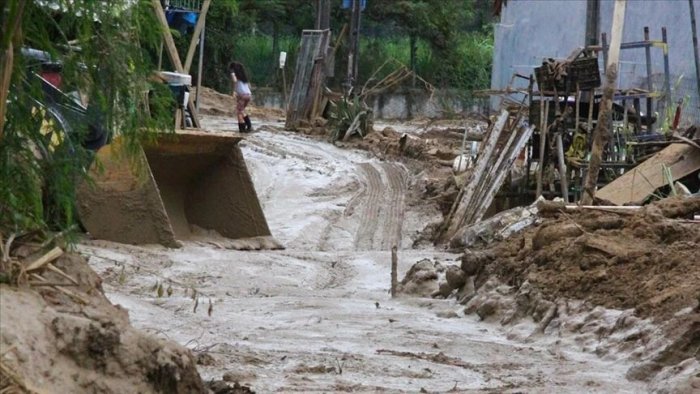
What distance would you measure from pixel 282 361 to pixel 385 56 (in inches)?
1452

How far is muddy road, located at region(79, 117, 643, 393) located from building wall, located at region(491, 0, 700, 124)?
38.0 feet

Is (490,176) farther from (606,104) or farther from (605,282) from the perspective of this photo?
(605,282)

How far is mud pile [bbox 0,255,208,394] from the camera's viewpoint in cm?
503

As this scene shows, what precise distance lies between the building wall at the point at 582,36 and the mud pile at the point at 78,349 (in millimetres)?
18317

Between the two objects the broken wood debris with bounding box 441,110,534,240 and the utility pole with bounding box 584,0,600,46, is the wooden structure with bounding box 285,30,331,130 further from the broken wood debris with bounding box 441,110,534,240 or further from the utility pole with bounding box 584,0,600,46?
the broken wood debris with bounding box 441,110,534,240

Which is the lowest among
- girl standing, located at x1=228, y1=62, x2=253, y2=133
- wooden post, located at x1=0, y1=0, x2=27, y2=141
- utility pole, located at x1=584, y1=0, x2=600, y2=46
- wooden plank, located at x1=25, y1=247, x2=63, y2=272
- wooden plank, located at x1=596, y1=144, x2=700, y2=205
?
girl standing, located at x1=228, y1=62, x2=253, y2=133

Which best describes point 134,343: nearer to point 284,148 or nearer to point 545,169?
point 545,169

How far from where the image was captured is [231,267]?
12086mm

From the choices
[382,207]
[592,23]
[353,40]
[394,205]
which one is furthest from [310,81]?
[382,207]

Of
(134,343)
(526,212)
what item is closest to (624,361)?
(134,343)

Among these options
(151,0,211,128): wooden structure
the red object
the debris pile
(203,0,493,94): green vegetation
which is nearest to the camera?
the red object

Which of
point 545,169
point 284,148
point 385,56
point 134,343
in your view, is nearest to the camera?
point 134,343

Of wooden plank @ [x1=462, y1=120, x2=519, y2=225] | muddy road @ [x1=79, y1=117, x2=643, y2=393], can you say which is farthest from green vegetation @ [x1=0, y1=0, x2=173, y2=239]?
wooden plank @ [x1=462, y1=120, x2=519, y2=225]

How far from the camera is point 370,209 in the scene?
61.2 ft
